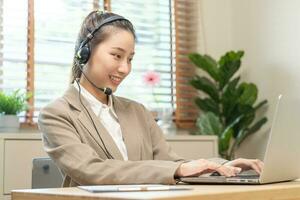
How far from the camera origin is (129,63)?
6.07 feet

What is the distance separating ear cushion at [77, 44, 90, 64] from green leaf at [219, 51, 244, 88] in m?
1.96

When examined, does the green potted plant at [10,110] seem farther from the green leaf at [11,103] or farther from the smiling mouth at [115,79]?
the smiling mouth at [115,79]

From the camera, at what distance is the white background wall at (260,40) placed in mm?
3535

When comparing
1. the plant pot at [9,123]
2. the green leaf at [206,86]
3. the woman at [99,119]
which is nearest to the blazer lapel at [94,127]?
the woman at [99,119]

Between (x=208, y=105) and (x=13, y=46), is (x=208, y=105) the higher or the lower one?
the lower one

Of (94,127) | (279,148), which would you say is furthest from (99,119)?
(279,148)

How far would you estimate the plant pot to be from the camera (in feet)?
9.45

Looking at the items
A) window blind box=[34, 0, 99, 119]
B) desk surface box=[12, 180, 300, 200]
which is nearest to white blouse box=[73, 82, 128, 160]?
desk surface box=[12, 180, 300, 200]

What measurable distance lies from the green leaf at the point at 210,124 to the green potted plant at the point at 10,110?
121 centimetres

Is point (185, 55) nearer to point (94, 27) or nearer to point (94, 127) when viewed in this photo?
point (94, 27)

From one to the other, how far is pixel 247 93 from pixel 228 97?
0.13 metres

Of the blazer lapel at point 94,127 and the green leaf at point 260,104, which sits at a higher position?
the blazer lapel at point 94,127

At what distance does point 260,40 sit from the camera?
3.80m

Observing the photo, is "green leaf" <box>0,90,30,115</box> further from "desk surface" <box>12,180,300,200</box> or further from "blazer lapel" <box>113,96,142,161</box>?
"desk surface" <box>12,180,300,200</box>
